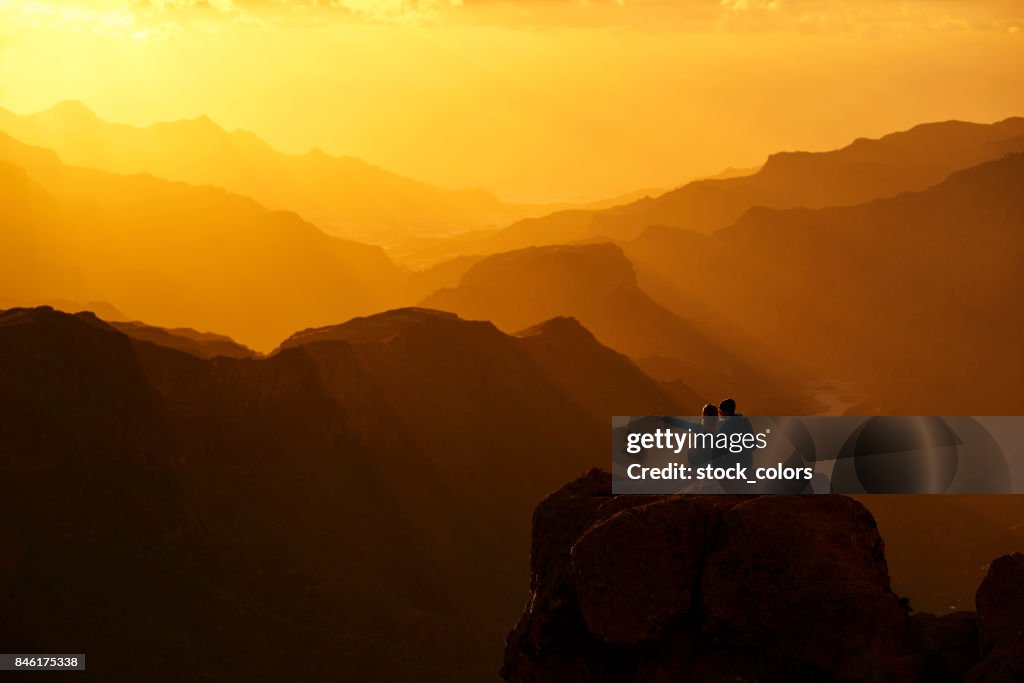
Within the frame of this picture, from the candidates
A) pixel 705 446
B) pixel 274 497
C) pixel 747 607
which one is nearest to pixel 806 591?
pixel 747 607

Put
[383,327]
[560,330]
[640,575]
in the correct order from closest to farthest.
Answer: [640,575] → [383,327] → [560,330]

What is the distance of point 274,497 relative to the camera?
8312cm

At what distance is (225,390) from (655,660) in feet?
234

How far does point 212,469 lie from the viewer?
81.2 metres

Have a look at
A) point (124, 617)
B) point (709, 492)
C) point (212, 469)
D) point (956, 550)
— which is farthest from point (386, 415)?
point (709, 492)

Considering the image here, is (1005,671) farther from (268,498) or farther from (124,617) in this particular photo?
(268,498)

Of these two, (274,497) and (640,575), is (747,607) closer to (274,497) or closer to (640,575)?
(640,575)

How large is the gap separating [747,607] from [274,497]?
224 feet

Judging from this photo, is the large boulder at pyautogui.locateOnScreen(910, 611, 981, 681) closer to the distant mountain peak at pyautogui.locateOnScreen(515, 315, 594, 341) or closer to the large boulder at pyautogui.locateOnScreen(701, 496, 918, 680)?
the large boulder at pyautogui.locateOnScreen(701, 496, 918, 680)

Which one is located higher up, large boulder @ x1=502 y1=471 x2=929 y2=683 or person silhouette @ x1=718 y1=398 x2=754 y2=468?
person silhouette @ x1=718 y1=398 x2=754 y2=468

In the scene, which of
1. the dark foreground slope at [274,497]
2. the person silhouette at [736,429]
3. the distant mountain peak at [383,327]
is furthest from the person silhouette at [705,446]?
the distant mountain peak at [383,327]

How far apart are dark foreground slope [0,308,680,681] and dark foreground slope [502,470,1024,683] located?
45.7m

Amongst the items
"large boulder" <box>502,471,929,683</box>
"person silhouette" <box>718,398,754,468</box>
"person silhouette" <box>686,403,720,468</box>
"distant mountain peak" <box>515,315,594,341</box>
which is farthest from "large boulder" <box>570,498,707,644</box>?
"distant mountain peak" <box>515,315,594,341</box>

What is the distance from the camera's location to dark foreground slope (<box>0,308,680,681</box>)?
210 ft
